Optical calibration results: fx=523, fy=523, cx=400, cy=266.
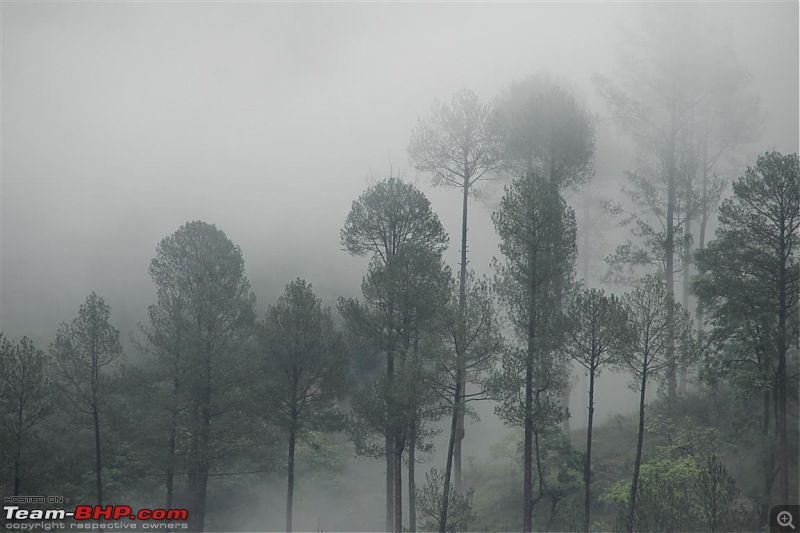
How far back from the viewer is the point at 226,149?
8744cm

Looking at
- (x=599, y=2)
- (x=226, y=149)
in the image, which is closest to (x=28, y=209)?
(x=226, y=149)

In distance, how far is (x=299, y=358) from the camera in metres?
23.0

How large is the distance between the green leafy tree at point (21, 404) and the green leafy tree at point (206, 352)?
6144mm

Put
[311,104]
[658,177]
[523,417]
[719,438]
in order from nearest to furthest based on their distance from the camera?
[523,417]
[719,438]
[658,177]
[311,104]

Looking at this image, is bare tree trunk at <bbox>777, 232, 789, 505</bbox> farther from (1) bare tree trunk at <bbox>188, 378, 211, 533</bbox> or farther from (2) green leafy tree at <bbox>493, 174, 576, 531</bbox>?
(1) bare tree trunk at <bbox>188, 378, 211, 533</bbox>

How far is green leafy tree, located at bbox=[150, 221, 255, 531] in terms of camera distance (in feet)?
74.9

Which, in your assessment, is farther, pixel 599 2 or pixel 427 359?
pixel 599 2

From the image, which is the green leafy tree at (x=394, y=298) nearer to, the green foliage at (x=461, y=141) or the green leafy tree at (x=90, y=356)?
the green foliage at (x=461, y=141)

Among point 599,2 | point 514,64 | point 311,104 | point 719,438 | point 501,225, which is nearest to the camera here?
point 501,225

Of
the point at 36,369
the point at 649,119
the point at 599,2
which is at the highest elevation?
the point at 599,2

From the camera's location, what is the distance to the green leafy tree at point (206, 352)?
22.8 meters

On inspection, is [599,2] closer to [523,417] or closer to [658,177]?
[658,177]

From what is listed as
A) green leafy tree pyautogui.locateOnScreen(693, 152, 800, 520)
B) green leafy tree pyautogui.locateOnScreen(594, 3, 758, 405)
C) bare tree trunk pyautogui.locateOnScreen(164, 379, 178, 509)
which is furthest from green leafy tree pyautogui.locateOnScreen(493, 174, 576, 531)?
bare tree trunk pyautogui.locateOnScreen(164, 379, 178, 509)

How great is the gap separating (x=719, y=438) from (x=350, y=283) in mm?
39067
